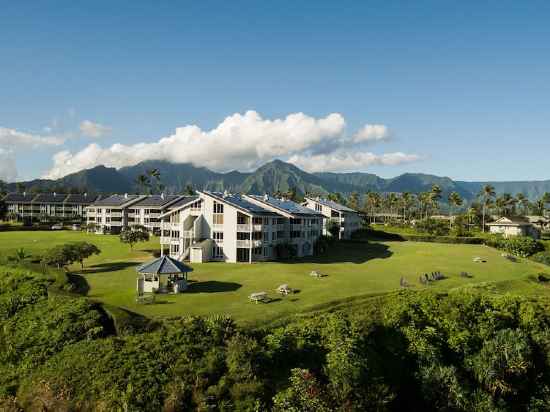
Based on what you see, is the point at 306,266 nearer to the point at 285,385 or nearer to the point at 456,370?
the point at 456,370

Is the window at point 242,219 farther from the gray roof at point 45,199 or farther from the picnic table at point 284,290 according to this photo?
the gray roof at point 45,199

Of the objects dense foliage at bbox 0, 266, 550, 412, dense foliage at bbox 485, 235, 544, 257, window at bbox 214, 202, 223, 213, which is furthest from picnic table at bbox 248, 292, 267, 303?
dense foliage at bbox 485, 235, 544, 257

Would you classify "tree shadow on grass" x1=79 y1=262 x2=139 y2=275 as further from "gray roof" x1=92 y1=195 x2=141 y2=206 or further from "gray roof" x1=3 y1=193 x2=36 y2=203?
"gray roof" x1=3 y1=193 x2=36 y2=203

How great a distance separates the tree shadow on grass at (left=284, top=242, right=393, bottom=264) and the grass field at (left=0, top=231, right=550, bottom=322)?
0.58 ft

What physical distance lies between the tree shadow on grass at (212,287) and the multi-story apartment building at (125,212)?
7805 cm

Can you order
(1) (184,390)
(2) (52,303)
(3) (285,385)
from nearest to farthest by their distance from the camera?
(1) (184,390), (3) (285,385), (2) (52,303)

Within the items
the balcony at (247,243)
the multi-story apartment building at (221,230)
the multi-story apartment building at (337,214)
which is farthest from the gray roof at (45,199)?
the balcony at (247,243)

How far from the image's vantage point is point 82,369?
26141mm

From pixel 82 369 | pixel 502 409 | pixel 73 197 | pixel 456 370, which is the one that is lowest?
pixel 502 409

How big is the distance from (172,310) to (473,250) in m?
71.5

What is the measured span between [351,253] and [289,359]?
192 ft

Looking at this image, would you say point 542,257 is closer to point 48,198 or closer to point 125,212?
point 125,212

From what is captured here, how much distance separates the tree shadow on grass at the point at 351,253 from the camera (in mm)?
75350

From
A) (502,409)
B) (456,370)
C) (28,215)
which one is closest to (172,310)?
(456,370)
